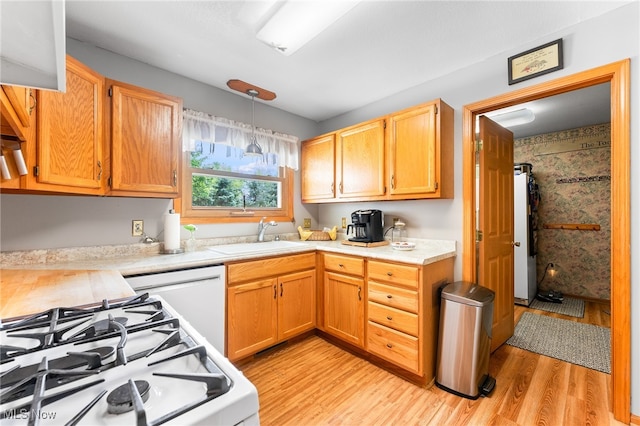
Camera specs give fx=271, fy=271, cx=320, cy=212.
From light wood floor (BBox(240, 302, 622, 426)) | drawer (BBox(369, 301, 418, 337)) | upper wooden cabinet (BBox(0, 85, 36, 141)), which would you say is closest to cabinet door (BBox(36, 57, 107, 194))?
upper wooden cabinet (BBox(0, 85, 36, 141))

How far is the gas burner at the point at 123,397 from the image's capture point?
0.46 m

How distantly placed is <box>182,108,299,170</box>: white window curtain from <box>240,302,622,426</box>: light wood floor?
6.59 ft

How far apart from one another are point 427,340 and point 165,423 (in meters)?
1.92

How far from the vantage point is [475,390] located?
1804 millimetres

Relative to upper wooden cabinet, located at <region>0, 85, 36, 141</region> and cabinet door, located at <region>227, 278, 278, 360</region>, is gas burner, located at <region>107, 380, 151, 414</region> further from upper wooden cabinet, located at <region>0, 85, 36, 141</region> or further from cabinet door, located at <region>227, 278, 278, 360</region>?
cabinet door, located at <region>227, 278, 278, 360</region>

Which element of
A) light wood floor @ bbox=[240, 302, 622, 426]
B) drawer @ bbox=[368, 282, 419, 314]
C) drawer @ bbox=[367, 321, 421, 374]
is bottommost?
light wood floor @ bbox=[240, 302, 622, 426]

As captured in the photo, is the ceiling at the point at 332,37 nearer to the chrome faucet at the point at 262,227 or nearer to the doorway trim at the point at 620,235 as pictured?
the doorway trim at the point at 620,235

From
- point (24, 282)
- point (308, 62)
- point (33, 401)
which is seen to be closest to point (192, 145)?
Answer: point (308, 62)

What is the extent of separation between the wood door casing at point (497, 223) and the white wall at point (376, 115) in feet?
0.70

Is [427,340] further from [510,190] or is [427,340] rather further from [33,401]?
[33,401]

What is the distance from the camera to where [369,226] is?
2.63 meters

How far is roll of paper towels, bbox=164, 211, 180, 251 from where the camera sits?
2127mm

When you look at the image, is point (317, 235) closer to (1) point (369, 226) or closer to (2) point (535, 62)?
(1) point (369, 226)

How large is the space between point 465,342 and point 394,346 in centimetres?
49
